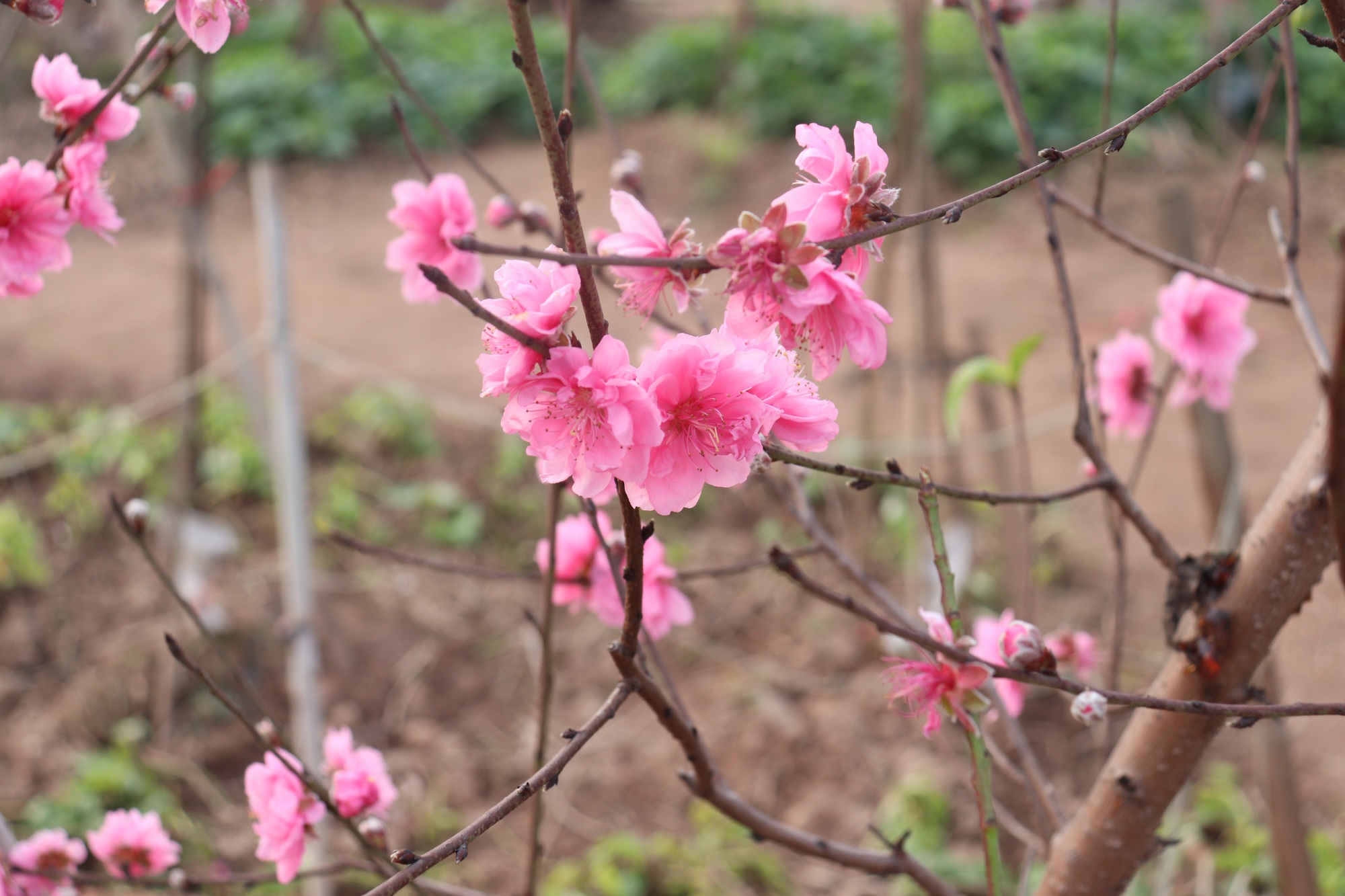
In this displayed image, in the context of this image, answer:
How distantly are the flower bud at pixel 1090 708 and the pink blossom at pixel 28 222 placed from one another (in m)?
0.84

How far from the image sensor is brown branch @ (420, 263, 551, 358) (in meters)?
0.44

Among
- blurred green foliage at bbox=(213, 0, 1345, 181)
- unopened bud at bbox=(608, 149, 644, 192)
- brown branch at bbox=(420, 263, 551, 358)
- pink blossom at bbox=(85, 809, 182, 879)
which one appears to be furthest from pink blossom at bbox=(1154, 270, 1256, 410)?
blurred green foliage at bbox=(213, 0, 1345, 181)

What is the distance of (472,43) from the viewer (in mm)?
9766

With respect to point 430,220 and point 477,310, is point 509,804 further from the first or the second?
point 430,220

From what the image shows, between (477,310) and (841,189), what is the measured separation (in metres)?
0.24

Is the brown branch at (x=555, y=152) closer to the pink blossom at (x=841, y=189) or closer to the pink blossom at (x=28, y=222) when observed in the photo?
the pink blossom at (x=841, y=189)

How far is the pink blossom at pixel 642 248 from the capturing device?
0.59m

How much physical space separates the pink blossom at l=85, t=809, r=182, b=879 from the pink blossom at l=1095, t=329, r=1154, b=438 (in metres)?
1.23

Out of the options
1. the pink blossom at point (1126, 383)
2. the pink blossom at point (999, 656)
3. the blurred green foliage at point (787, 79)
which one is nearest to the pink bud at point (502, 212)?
the pink blossom at point (999, 656)

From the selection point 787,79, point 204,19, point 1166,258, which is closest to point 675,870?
point 1166,258


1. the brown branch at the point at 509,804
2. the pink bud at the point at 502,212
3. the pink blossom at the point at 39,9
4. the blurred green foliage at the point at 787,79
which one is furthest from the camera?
the blurred green foliage at the point at 787,79

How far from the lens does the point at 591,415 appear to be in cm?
55

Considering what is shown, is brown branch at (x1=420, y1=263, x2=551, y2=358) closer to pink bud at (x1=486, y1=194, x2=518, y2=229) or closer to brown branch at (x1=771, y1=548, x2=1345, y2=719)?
brown branch at (x1=771, y1=548, x2=1345, y2=719)

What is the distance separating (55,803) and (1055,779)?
2.49 meters
